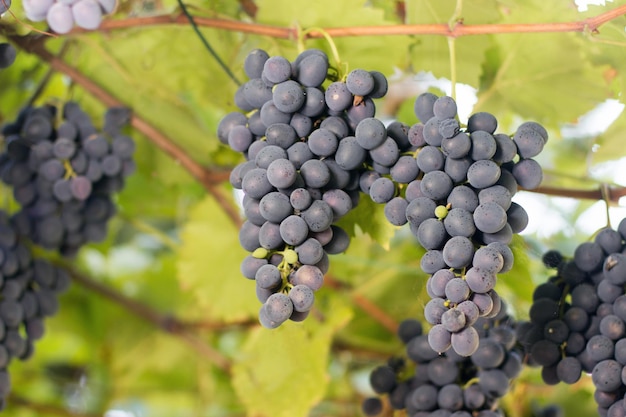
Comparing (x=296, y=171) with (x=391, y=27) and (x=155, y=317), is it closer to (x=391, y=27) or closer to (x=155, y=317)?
(x=391, y=27)

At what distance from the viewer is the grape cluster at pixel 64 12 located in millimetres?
761

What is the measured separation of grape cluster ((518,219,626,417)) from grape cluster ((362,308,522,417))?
3cm

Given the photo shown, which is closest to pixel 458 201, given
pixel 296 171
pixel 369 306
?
pixel 296 171

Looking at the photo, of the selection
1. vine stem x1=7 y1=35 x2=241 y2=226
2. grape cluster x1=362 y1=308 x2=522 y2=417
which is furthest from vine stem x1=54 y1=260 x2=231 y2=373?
grape cluster x1=362 y1=308 x2=522 y2=417

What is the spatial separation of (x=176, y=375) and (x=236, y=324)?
38 centimetres

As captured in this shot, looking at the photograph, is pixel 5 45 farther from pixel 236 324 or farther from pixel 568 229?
pixel 568 229

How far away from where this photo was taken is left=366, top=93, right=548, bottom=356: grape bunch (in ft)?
2.03

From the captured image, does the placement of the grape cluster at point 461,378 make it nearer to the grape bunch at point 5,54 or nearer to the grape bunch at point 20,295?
the grape bunch at point 20,295

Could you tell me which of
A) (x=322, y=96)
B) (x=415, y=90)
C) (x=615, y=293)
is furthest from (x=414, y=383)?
(x=415, y=90)

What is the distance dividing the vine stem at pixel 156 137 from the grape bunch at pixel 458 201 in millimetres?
486

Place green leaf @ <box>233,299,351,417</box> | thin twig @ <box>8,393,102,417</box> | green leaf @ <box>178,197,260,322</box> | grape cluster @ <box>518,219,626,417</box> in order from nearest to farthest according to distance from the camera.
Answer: grape cluster @ <box>518,219,626,417</box> < green leaf @ <box>233,299,351,417</box> < green leaf @ <box>178,197,260,322</box> < thin twig @ <box>8,393,102,417</box>

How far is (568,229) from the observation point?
1388mm

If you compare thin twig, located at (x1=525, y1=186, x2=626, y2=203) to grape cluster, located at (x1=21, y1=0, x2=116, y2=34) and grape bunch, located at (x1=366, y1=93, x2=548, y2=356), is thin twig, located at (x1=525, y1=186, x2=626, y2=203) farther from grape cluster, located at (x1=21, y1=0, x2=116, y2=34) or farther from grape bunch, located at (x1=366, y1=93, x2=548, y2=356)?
grape cluster, located at (x1=21, y1=0, x2=116, y2=34)

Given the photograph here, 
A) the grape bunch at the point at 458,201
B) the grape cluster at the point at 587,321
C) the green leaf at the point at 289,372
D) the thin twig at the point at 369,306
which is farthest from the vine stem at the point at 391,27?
the thin twig at the point at 369,306
